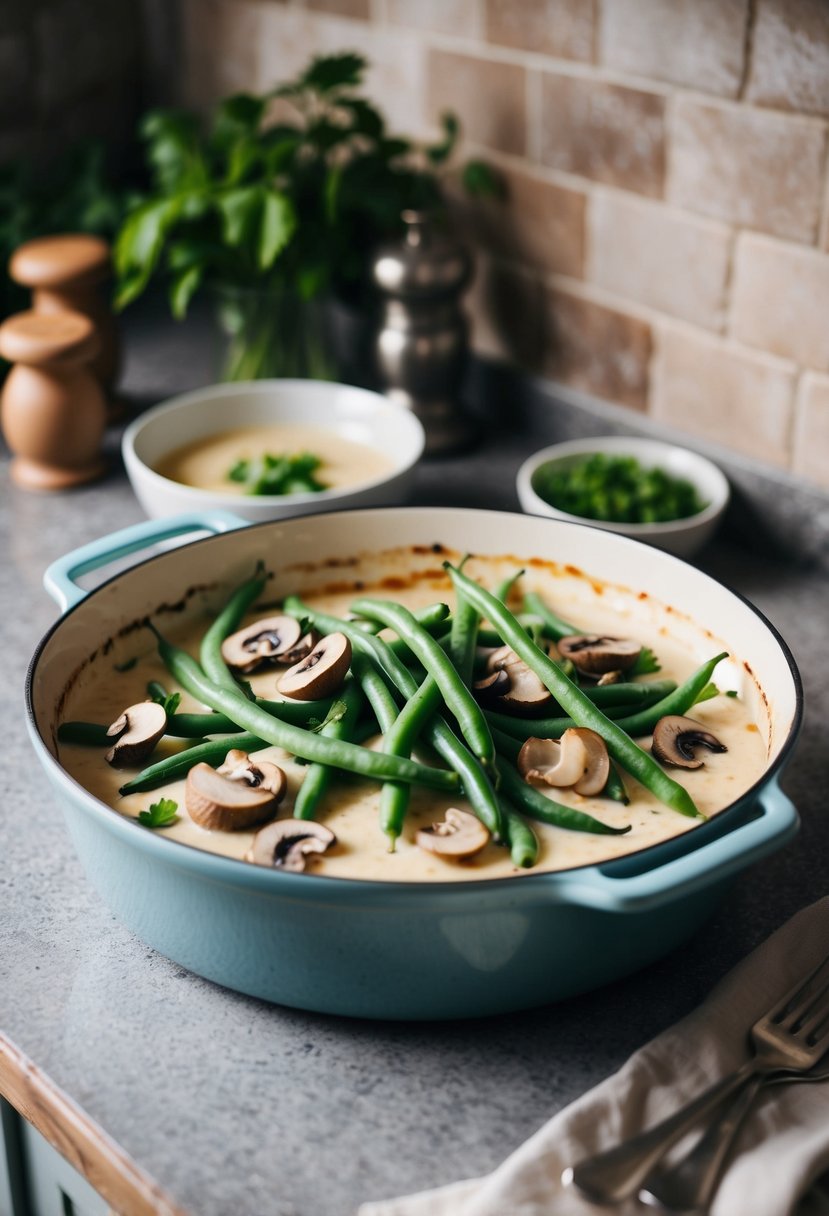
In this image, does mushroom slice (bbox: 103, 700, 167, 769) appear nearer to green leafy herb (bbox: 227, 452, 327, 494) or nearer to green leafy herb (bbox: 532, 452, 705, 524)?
green leafy herb (bbox: 227, 452, 327, 494)

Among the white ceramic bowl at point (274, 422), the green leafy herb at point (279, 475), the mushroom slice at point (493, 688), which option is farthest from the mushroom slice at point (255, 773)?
the green leafy herb at point (279, 475)

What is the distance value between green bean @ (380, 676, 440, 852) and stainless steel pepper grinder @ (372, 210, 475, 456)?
93 centimetres

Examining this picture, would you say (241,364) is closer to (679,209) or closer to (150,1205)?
(679,209)

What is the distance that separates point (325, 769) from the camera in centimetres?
112

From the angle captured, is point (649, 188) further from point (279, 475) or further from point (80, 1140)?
point (80, 1140)

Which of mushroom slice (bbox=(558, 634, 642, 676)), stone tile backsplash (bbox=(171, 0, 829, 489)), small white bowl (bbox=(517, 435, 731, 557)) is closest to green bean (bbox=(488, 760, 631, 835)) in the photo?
mushroom slice (bbox=(558, 634, 642, 676))

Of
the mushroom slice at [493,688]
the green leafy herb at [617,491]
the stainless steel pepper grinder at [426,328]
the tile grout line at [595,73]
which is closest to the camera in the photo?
the mushroom slice at [493,688]

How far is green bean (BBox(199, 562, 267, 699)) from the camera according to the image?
4.20 ft

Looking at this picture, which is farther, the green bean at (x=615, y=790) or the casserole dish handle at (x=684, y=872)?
the green bean at (x=615, y=790)

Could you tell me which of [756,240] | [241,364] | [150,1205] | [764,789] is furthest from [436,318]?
[150,1205]

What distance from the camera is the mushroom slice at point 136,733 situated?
117 cm

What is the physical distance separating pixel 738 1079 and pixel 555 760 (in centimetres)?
30

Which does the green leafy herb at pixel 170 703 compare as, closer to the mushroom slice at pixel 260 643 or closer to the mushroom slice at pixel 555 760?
the mushroom slice at pixel 260 643

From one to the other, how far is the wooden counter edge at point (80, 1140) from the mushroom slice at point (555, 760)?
0.43 m
